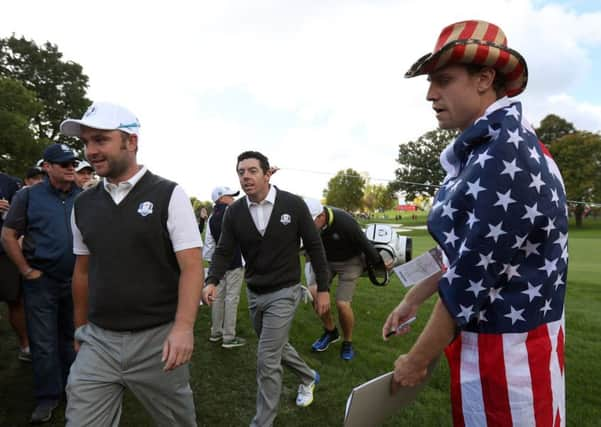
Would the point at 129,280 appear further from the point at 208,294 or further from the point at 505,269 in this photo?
the point at 505,269

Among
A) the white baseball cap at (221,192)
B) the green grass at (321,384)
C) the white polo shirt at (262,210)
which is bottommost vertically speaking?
the green grass at (321,384)

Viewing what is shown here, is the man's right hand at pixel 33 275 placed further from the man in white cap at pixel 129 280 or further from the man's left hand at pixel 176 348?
the man's left hand at pixel 176 348

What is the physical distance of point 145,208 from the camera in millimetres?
2221

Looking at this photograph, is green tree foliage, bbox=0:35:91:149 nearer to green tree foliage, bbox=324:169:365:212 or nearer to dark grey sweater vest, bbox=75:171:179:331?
dark grey sweater vest, bbox=75:171:179:331

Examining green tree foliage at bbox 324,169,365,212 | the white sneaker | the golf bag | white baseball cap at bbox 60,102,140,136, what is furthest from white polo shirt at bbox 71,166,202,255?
green tree foliage at bbox 324,169,365,212

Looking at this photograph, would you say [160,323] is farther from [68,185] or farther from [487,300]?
[68,185]

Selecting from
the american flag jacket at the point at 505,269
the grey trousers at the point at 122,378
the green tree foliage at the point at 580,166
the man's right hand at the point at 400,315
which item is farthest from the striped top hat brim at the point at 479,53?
the green tree foliage at the point at 580,166

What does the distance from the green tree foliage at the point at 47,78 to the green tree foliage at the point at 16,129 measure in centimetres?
815

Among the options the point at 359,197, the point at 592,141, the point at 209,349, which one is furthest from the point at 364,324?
the point at 359,197

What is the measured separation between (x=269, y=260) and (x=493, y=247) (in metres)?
2.53

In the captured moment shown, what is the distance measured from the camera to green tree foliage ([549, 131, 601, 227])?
46844mm

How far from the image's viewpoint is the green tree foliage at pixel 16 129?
29250 mm

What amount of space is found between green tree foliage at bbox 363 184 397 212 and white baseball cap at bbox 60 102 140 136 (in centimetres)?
9769

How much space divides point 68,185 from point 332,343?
4024mm
